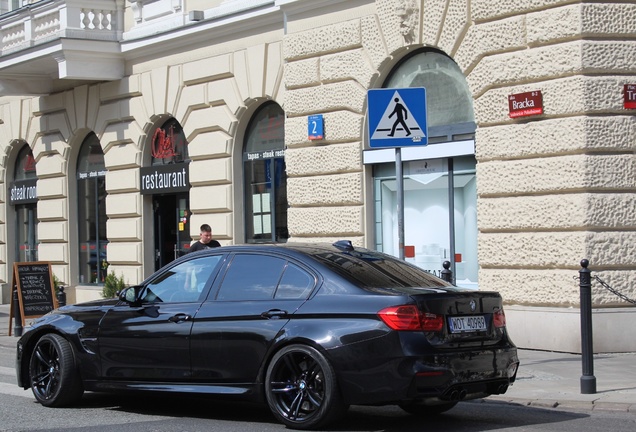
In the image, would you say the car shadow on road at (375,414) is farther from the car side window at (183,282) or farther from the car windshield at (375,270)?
the car windshield at (375,270)

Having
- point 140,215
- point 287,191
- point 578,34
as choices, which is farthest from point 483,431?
point 140,215

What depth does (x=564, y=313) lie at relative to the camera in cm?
1402

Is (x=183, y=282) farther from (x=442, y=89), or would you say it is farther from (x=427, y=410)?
(x=442, y=89)

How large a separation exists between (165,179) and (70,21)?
3.74 meters

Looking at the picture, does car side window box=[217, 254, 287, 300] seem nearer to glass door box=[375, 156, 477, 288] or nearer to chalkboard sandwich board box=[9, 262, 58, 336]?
glass door box=[375, 156, 477, 288]

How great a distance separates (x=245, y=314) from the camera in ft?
30.5

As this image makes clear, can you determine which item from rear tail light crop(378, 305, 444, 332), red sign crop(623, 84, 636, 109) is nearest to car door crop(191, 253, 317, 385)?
rear tail light crop(378, 305, 444, 332)

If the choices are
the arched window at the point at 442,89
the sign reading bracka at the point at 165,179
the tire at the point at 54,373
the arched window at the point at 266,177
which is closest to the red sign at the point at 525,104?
the arched window at the point at 442,89

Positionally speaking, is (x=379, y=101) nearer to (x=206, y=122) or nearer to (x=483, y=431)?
(x=483, y=431)

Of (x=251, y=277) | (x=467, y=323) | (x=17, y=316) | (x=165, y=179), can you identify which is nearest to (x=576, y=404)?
(x=467, y=323)

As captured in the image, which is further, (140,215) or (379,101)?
(140,215)

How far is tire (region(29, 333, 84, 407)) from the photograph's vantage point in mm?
10422

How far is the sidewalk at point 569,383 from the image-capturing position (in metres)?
10.3

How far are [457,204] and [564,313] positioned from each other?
2645 mm
